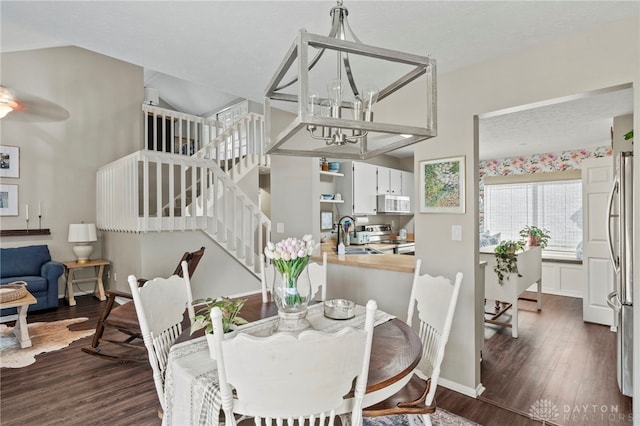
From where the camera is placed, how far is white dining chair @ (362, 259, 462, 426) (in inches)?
56.9

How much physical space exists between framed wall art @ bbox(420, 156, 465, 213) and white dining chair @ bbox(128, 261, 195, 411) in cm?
192

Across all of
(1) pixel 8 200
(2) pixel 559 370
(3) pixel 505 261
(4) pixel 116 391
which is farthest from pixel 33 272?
(2) pixel 559 370

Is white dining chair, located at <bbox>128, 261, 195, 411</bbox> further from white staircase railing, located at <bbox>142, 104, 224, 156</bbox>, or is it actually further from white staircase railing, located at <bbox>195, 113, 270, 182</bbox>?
white staircase railing, located at <bbox>142, 104, 224, 156</bbox>

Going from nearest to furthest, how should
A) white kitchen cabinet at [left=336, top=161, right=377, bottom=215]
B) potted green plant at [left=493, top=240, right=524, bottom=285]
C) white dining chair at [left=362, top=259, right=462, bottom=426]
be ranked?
white dining chair at [left=362, top=259, right=462, bottom=426]
potted green plant at [left=493, top=240, right=524, bottom=285]
white kitchen cabinet at [left=336, top=161, right=377, bottom=215]

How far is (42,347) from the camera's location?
3.23m

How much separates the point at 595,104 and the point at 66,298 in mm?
7231

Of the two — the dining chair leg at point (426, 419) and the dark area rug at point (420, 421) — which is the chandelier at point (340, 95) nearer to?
the dining chair leg at point (426, 419)

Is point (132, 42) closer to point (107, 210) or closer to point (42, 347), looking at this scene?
point (42, 347)

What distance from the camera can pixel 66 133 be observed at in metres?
5.28

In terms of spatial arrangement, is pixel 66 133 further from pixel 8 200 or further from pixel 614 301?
pixel 614 301

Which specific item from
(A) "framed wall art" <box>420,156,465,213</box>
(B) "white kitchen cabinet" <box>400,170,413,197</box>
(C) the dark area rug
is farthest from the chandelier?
(B) "white kitchen cabinet" <box>400,170,413,197</box>

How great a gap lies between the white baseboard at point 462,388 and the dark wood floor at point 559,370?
0.05m

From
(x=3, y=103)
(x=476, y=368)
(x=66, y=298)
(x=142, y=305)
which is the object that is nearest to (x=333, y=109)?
(x=142, y=305)

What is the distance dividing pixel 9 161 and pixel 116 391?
14.5 feet
